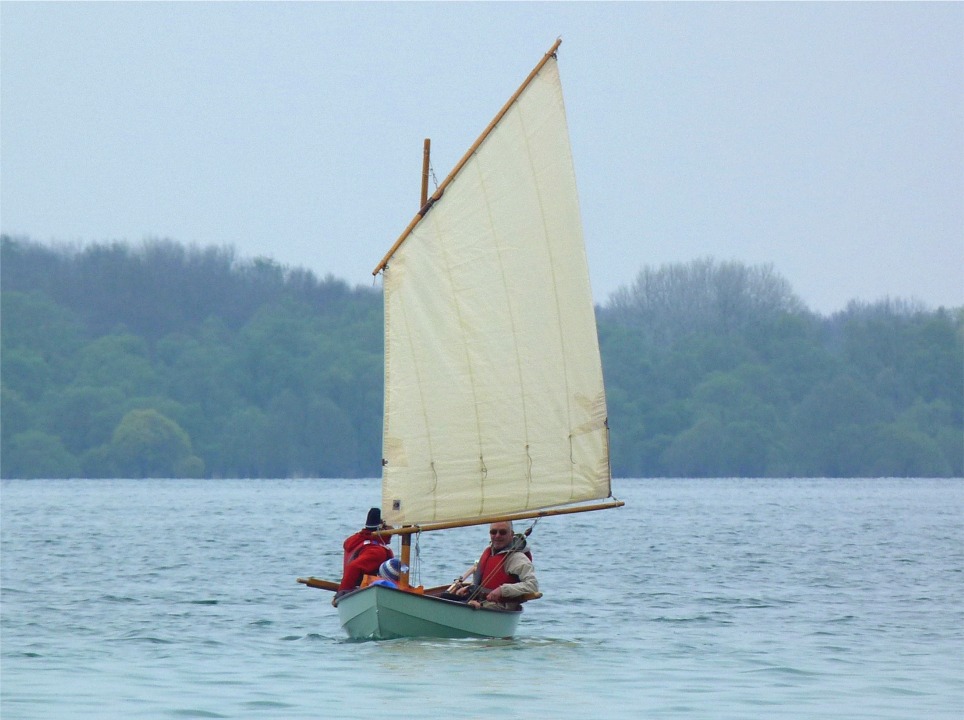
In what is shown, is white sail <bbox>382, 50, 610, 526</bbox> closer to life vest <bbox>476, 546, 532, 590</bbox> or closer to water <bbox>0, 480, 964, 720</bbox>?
life vest <bbox>476, 546, 532, 590</bbox>

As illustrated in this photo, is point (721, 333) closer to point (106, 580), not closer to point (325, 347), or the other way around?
point (325, 347)

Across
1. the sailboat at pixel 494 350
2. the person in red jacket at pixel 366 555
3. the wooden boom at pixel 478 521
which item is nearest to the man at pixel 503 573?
the wooden boom at pixel 478 521

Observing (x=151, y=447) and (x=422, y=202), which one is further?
(x=151, y=447)

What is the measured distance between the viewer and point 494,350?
857 inches

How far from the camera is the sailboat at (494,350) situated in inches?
841

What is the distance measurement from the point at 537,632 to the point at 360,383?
8919 centimetres

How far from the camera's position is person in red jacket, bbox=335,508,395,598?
69.9ft

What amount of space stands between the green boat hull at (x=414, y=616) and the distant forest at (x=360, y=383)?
88.1 metres

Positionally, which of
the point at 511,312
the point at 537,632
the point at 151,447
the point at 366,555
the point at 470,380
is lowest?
the point at 537,632

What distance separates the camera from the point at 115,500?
80.4 metres

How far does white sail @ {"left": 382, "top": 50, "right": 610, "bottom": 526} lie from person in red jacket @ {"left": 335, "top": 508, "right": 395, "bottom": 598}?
43cm

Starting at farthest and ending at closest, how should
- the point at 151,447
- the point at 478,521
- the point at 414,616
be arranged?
the point at 151,447, the point at 478,521, the point at 414,616

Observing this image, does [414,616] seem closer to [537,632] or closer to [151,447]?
[537,632]

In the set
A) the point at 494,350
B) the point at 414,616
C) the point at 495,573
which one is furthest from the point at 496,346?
the point at 414,616
